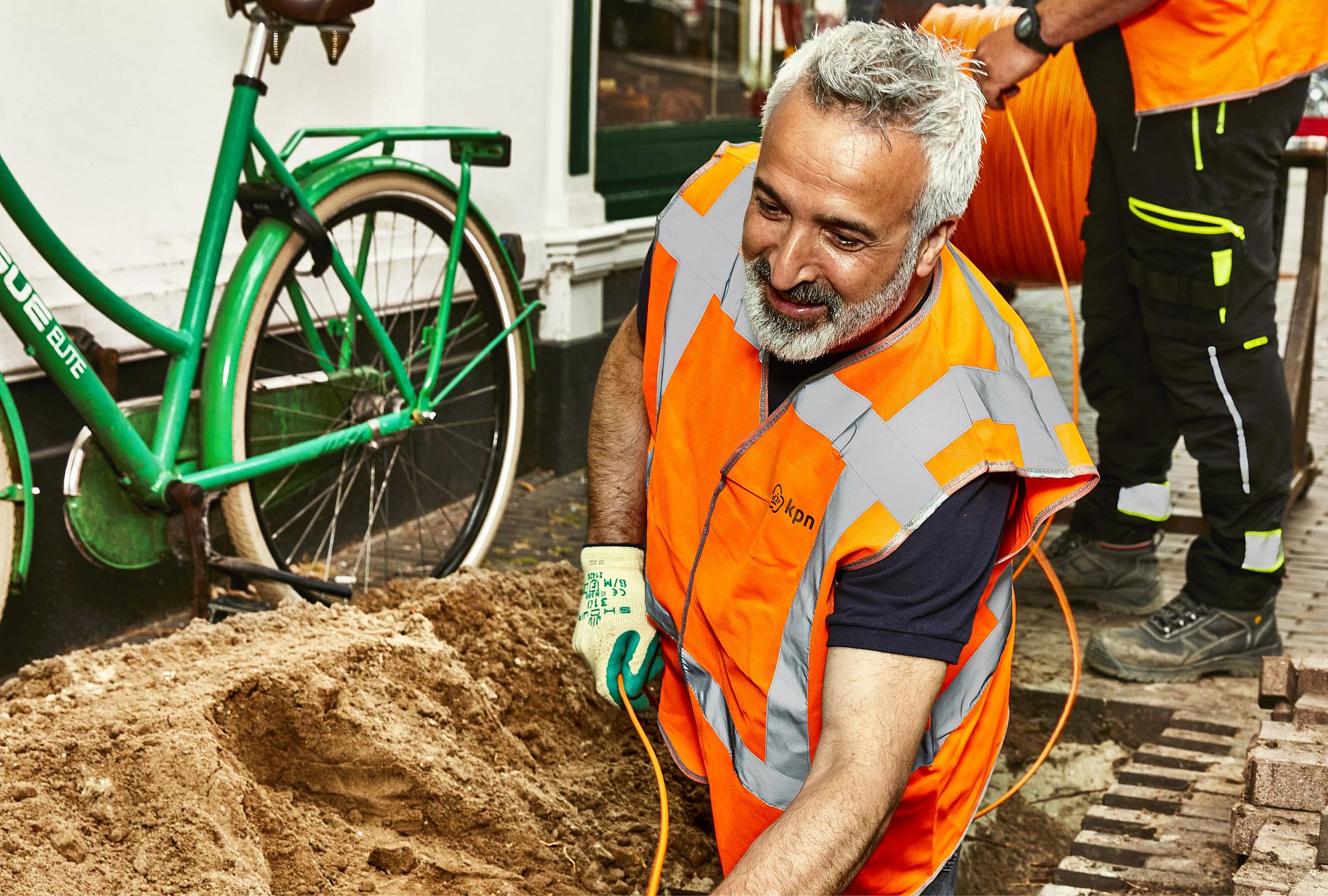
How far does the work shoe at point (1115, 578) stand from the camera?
4633mm

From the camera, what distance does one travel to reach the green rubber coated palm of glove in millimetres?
2752

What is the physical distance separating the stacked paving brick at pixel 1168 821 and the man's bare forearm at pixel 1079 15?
1.81 meters

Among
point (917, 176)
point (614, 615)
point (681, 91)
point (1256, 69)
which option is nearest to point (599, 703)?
point (614, 615)

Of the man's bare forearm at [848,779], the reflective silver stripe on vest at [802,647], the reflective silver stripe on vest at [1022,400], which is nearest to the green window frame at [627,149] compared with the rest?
the reflective silver stripe on vest at [1022,400]

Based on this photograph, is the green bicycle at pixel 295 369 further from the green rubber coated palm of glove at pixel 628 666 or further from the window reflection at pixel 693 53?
the window reflection at pixel 693 53

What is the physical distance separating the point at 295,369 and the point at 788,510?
2368 mm

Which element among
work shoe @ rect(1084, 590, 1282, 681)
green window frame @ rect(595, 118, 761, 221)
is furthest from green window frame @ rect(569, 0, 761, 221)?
work shoe @ rect(1084, 590, 1282, 681)

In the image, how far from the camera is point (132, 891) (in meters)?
2.41

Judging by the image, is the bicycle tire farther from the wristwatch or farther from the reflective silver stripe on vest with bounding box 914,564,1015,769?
the reflective silver stripe on vest with bounding box 914,564,1015,769

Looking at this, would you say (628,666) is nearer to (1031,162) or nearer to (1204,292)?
(1204,292)

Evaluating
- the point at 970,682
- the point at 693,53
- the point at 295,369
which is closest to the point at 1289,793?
the point at 970,682

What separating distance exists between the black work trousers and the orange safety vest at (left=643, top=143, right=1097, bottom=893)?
4.84 feet

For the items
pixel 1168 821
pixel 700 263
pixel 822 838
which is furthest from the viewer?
pixel 1168 821

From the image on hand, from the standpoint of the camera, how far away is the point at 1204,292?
12.7 feet
